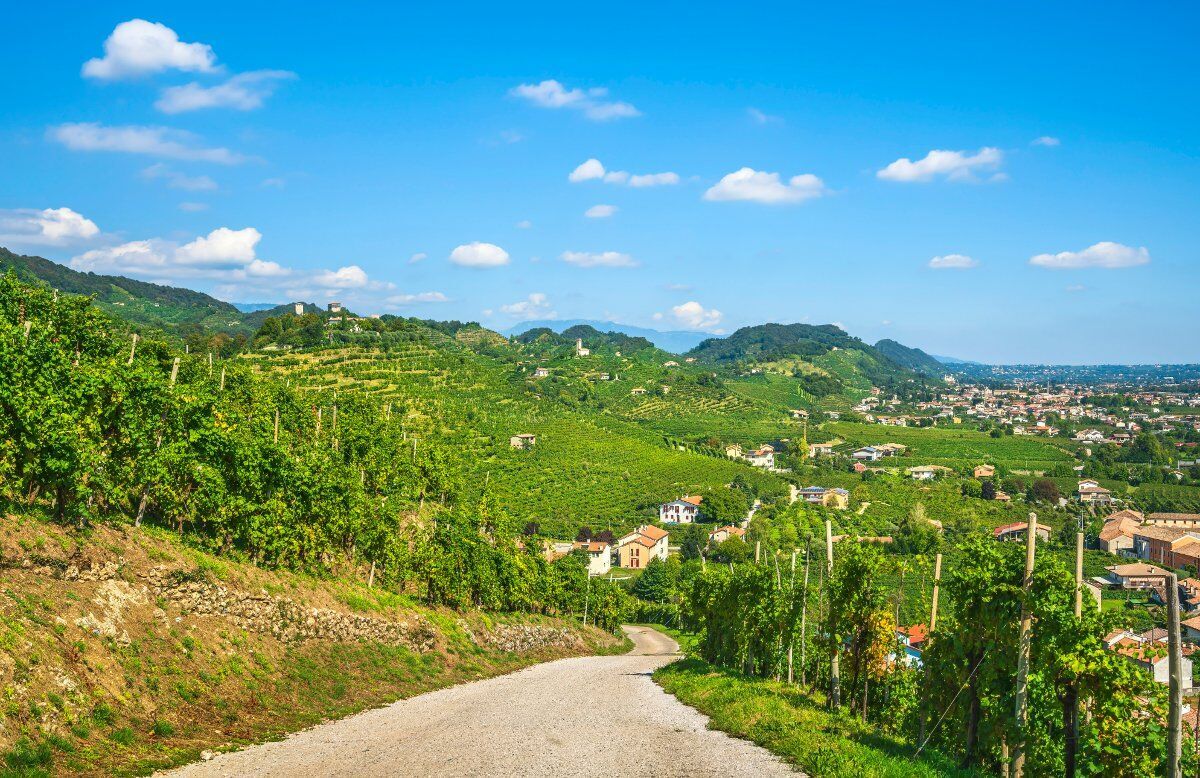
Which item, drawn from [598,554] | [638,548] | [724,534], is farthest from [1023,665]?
[724,534]

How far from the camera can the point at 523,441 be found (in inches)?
3113

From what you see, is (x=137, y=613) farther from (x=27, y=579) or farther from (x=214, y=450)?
(x=214, y=450)

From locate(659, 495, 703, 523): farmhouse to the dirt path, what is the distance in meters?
74.0

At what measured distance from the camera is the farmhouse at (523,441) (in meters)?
77.6

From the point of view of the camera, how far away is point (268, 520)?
22922mm

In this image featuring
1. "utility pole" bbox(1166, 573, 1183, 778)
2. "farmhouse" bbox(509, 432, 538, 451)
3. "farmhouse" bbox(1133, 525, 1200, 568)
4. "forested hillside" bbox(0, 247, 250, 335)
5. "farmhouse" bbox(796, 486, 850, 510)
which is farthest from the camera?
"forested hillside" bbox(0, 247, 250, 335)

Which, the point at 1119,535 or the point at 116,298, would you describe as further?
the point at 116,298

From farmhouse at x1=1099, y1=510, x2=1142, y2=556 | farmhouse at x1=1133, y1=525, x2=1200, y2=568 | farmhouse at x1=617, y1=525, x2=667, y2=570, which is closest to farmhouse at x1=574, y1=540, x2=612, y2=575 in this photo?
farmhouse at x1=617, y1=525, x2=667, y2=570

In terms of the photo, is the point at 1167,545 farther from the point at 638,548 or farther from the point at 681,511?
the point at 638,548

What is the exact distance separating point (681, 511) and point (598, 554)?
21433 mm

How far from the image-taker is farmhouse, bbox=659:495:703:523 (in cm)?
9488

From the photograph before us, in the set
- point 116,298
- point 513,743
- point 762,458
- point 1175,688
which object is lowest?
point 762,458

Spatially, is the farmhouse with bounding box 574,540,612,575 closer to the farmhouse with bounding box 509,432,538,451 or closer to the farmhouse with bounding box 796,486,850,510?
the farmhouse with bounding box 509,432,538,451

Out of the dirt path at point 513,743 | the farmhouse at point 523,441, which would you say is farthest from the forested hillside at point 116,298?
the dirt path at point 513,743
